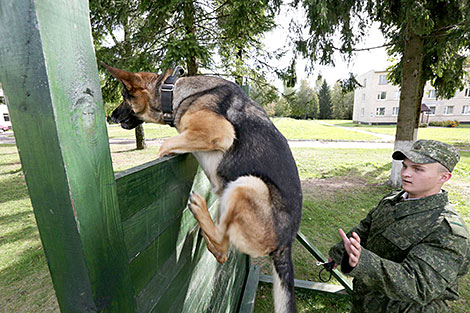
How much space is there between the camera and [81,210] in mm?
646

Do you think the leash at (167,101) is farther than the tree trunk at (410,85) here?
No

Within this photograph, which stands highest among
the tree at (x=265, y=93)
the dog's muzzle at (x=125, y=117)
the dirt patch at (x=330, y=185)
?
the tree at (x=265, y=93)

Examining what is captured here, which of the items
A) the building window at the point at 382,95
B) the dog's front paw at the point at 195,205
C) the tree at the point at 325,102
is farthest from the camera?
the tree at the point at 325,102

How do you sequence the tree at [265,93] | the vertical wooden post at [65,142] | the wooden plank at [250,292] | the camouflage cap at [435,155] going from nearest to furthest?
1. the vertical wooden post at [65,142]
2. the camouflage cap at [435,155]
3. the wooden plank at [250,292]
4. the tree at [265,93]

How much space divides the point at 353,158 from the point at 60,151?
12.4 m

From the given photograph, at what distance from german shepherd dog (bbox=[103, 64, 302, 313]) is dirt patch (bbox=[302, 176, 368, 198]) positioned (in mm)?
5279

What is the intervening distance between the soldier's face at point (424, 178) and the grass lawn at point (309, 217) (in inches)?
84.3

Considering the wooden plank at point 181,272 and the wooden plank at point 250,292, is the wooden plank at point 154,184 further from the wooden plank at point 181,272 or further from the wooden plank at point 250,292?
the wooden plank at point 250,292

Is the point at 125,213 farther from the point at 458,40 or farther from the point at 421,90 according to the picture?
the point at 421,90

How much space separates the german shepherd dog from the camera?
156cm

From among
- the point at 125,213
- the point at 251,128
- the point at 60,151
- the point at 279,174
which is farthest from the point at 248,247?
the point at 60,151

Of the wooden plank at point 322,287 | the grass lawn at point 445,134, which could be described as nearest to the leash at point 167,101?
the wooden plank at point 322,287

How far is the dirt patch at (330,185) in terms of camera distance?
7007mm

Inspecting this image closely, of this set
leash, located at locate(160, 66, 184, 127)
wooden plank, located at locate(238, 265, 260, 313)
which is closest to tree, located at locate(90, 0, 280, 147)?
leash, located at locate(160, 66, 184, 127)
